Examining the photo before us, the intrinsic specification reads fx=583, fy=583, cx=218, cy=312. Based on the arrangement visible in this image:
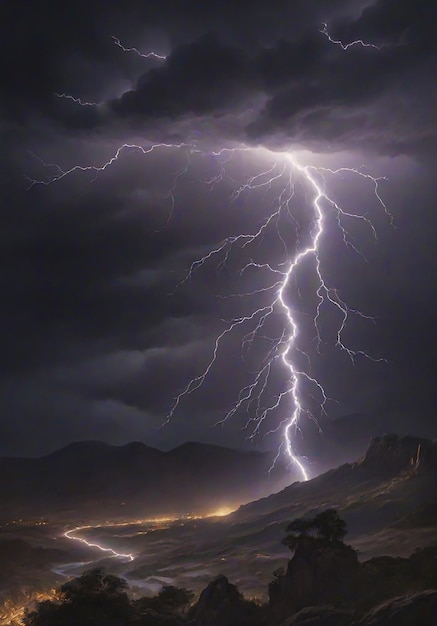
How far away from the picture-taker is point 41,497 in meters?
141

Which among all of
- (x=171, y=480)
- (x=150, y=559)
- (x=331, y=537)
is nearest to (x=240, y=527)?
(x=150, y=559)

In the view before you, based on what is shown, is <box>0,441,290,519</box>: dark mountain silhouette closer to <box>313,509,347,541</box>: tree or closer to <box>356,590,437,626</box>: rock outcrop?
<box>313,509,347,541</box>: tree

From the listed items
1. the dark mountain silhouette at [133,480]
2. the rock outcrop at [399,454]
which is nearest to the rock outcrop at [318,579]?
the rock outcrop at [399,454]

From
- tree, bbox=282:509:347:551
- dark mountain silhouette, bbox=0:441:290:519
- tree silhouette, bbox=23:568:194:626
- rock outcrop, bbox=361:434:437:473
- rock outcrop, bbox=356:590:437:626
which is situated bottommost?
rock outcrop, bbox=356:590:437:626

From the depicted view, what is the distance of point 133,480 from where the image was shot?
14750cm

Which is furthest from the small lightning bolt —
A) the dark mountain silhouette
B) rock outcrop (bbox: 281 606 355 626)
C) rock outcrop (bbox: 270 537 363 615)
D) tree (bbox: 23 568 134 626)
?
rock outcrop (bbox: 281 606 355 626)

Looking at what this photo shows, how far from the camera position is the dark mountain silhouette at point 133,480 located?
128 meters

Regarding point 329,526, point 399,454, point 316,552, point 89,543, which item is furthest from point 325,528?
point 89,543

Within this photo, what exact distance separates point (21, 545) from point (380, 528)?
3791 centimetres

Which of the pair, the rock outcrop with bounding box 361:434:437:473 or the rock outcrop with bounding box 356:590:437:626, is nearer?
the rock outcrop with bounding box 356:590:437:626

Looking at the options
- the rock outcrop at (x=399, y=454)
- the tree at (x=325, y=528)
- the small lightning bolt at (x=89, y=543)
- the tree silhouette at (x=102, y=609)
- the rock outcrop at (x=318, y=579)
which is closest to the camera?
the tree silhouette at (x=102, y=609)

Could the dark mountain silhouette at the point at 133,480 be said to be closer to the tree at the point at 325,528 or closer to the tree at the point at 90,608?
the tree at the point at 90,608

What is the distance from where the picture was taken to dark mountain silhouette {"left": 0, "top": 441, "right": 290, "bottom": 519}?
128 metres

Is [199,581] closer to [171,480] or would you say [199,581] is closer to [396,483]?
[396,483]
